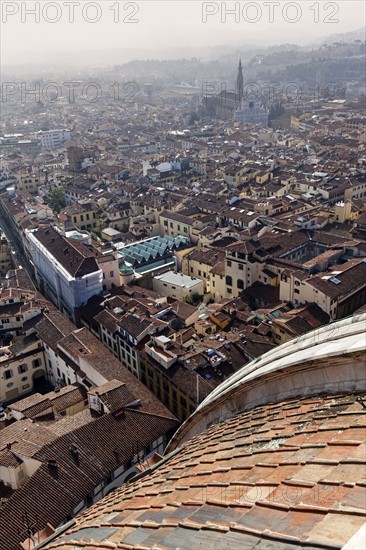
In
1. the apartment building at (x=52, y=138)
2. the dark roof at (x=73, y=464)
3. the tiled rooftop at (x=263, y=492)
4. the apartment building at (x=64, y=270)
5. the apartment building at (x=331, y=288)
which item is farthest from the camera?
the apartment building at (x=52, y=138)

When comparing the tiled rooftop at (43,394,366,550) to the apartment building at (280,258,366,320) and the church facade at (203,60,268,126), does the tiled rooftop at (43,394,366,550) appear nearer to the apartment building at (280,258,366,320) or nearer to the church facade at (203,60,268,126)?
the apartment building at (280,258,366,320)

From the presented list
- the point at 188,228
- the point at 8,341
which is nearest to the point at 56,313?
the point at 8,341

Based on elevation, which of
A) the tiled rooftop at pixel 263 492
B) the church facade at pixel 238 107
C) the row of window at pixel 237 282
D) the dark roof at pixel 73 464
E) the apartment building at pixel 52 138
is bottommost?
the dark roof at pixel 73 464

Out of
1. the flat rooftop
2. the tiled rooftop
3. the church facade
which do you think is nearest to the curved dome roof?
the tiled rooftop

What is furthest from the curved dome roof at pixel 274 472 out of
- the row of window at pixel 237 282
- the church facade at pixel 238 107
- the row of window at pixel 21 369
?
the church facade at pixel 238 107

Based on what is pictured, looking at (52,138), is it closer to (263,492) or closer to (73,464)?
(73,464)

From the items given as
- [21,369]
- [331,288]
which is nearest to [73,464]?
[21,369]

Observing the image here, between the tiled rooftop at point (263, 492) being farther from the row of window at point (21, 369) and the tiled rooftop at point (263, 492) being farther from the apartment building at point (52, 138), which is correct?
the apartment building at point (52, 138)
